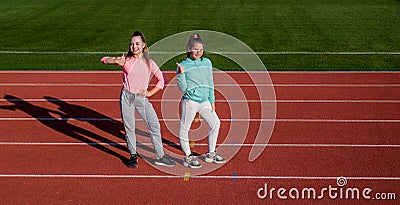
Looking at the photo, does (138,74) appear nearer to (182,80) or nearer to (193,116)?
(182,80)

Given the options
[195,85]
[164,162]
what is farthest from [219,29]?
[195,85]

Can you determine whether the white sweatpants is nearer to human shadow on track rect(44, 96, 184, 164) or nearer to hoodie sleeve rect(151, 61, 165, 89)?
hoodie sleeve rect(151, 61, 165, 89)

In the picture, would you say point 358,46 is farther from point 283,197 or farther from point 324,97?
point 283,197

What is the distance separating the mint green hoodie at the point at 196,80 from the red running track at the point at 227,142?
111cm

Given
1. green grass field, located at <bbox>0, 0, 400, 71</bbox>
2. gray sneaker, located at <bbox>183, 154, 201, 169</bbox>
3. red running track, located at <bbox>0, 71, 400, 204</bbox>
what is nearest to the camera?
red running track, located at <bbox>0, 71, 400, 204</bbox>

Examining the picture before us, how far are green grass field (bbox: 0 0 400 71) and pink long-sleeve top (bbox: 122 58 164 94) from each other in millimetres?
7010

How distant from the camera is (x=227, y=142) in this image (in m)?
8.82

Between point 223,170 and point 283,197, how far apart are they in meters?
1.05

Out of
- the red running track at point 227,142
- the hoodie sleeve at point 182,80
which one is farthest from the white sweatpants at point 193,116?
the red running track at point 227,142

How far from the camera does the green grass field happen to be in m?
15.1

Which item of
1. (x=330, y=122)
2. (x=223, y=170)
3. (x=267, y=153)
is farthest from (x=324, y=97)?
(x=223, y=170)

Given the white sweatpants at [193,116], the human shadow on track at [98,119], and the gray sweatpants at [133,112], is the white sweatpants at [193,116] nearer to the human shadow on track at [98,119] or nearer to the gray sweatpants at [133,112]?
the gray sweatpants at [133,112]

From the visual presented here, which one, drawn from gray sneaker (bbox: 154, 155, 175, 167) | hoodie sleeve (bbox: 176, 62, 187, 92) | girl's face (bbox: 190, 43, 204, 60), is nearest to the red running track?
gray sneaker (bbox: 154, 155, 175, 167)

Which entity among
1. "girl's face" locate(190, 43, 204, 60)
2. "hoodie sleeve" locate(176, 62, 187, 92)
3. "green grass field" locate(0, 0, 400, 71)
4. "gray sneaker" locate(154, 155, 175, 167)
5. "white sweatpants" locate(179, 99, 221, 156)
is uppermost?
"green grass field" locate(0, 0, 400, 71)
